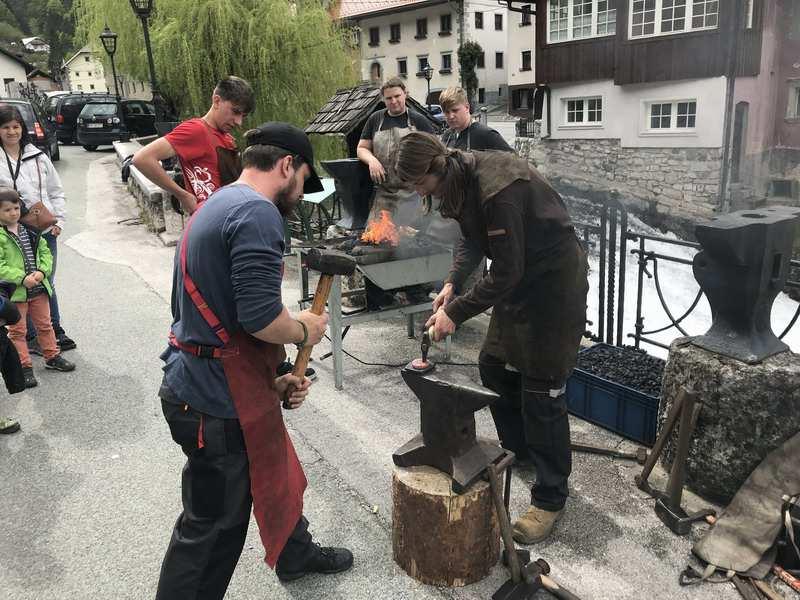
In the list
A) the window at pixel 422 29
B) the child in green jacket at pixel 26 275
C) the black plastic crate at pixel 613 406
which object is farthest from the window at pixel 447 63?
the black plastic crate at pixel 613 406

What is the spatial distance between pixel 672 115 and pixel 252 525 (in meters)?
23.2

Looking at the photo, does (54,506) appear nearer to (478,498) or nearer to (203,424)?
(203,424)

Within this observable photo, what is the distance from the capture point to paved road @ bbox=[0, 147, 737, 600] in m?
2.70

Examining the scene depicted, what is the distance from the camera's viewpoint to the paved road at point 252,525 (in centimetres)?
270

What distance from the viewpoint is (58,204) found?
527 centimetres

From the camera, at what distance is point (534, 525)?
2932 millimetres

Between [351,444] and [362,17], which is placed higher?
[362,17]

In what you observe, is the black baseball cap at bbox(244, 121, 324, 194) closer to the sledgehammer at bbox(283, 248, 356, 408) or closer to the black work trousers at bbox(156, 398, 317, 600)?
the sledgehammer at bbox(283, 248, 356, 408)

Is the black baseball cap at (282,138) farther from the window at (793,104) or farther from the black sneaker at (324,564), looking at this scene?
the window at (793,104)

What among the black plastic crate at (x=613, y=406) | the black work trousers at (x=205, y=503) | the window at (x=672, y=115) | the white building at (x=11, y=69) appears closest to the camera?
the black work trousers at (x=205, y=503)

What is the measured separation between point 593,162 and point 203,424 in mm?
24779

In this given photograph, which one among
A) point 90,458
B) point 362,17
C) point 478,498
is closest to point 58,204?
point 90,458

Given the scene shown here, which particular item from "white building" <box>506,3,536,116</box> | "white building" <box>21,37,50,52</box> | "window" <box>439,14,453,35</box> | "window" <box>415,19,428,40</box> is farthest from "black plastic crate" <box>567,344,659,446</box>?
"white building" <box>21,37,50,52</box>

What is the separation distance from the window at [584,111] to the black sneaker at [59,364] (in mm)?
23122
